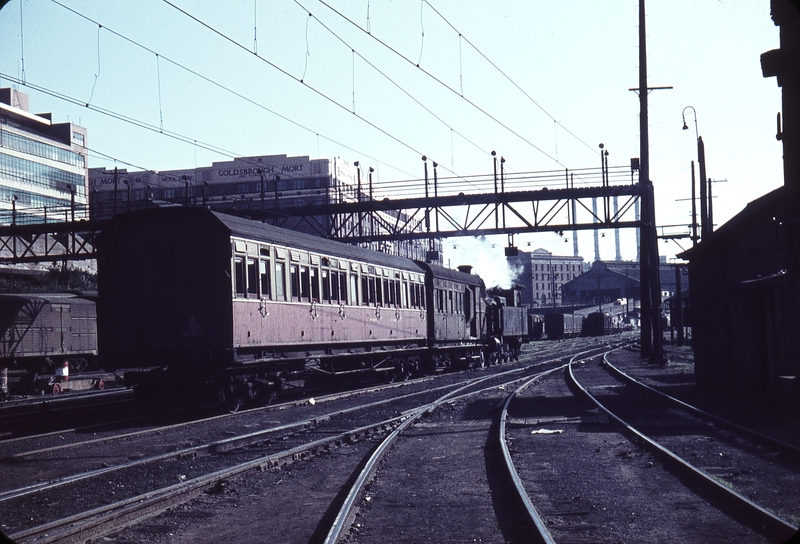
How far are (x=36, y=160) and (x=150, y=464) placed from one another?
2948 inches

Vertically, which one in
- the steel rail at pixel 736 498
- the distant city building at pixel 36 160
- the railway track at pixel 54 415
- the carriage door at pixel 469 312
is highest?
the distant city building at pixel 36 160

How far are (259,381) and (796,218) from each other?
1101cm

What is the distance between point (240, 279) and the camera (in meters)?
16.6

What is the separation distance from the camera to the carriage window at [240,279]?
648 inches

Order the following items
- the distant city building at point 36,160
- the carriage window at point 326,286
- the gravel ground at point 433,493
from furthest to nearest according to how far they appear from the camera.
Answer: the distant city building at point 36,160, the carriage window at point 326,286, the gravel ground at point 433,493

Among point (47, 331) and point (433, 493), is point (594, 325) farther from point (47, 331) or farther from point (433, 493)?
point (433, 493)

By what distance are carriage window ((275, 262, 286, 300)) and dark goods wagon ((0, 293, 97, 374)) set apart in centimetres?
1344

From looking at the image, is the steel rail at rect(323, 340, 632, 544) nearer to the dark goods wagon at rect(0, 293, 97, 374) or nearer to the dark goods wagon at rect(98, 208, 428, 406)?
the dark goods wagon at rect(98, 208, 428, 406)

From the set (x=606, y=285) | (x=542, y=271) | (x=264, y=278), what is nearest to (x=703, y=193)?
(x=264, y=278)

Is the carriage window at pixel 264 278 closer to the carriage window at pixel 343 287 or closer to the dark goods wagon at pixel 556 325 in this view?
the carriage window at pixel 343 287

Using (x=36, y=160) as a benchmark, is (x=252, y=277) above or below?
below

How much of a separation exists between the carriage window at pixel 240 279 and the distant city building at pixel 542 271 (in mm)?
135691

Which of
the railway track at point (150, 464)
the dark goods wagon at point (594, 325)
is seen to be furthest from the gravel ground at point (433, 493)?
the dark goods wagon at point (594, 325)

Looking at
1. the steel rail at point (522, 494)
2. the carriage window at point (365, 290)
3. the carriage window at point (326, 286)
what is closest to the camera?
the steel rail at point (522, 494)
